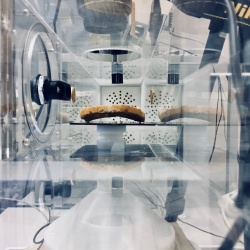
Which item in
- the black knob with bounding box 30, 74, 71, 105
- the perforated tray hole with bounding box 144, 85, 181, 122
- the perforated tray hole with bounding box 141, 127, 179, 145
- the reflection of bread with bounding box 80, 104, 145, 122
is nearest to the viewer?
the black knob with bounding box 30, 74, 71, 105

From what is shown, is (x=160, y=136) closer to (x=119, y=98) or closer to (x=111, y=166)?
(x=119, y=98)

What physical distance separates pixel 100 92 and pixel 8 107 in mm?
398

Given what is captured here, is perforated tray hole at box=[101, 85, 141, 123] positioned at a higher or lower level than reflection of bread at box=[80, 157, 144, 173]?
higher

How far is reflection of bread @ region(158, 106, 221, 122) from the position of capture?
0.82 meters

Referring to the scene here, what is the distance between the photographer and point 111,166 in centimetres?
68

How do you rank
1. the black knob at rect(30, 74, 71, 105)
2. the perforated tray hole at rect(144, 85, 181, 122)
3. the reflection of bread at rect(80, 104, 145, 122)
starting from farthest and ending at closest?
the perforated tray hole at rect(144, 85, 181, 122)
the reflection of bread at rect(80, 104, 145, 122)
the black knob at rect(30, 74, 71, 105)

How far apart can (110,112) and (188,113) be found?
357 millimetres

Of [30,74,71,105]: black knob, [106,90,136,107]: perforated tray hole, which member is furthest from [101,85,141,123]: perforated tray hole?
[30,74,71,105]: black knob

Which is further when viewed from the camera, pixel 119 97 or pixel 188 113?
pixel 188 113

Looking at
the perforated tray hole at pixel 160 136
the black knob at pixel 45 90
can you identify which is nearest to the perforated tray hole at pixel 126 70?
the black knob at pixel 45 90

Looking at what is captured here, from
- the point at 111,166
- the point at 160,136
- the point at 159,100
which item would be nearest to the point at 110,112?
the point at 111,166

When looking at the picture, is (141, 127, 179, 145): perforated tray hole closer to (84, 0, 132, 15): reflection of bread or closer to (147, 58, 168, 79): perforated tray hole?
(147, 58, 168, 79): perforated tray hole

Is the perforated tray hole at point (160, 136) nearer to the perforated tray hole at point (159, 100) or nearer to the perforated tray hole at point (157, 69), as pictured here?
the perforated tray hole at point (159, 100)

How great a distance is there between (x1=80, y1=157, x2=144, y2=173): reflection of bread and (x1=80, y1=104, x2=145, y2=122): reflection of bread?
0.14m
